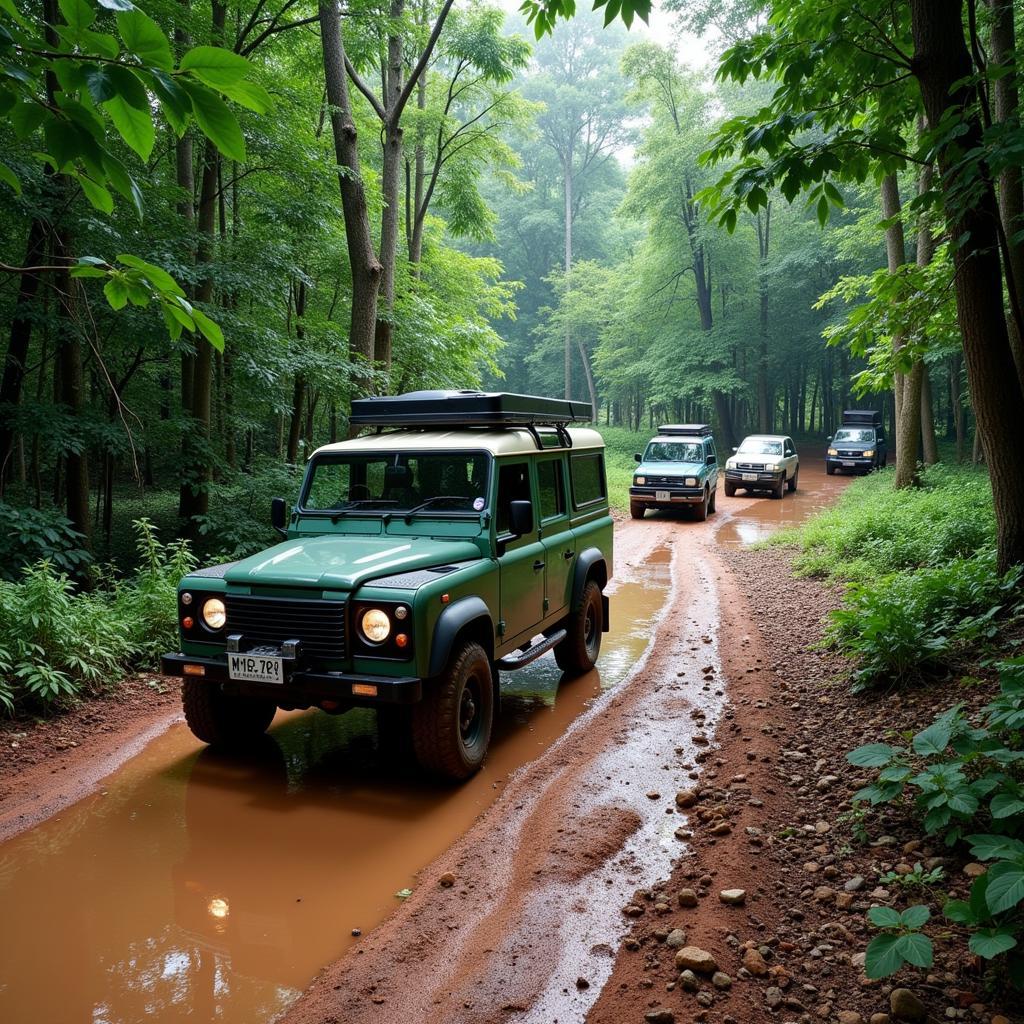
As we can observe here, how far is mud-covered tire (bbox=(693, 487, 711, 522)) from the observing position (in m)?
16.7

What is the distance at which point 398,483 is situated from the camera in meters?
5.66

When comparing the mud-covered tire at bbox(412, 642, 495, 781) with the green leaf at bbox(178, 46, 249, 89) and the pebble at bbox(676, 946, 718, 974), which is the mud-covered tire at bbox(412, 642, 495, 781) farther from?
the green leaf at bbox(178, 46, 249, 89)

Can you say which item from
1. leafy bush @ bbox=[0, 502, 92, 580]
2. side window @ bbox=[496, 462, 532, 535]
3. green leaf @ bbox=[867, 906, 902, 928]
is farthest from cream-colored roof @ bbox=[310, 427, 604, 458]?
green leaf @ bbox=[867, 906, 902, 928]

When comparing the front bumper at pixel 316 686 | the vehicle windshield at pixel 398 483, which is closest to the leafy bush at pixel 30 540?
the vehicle windshield at pixel 398 483

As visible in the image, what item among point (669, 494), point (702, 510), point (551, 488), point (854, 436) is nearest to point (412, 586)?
point (551, 488)

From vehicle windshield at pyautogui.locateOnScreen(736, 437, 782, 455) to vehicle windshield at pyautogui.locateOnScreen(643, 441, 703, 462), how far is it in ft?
16.7

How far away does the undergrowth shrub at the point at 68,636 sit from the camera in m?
5.62

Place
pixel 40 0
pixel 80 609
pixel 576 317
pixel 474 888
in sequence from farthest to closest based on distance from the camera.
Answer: pixel 576 317 → pixel 40 0 → pixel 80 609 → pixel 474 888

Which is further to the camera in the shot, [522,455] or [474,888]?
[522,455]

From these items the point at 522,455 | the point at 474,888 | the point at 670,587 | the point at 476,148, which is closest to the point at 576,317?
the point at 476,148

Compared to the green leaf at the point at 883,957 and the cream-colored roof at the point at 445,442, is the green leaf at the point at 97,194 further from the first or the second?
the cream-colored roof at the point at 445,442

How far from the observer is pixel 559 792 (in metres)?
4.60

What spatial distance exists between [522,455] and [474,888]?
3.24 metres

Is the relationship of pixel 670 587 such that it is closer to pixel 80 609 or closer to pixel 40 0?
pixel 80 609
